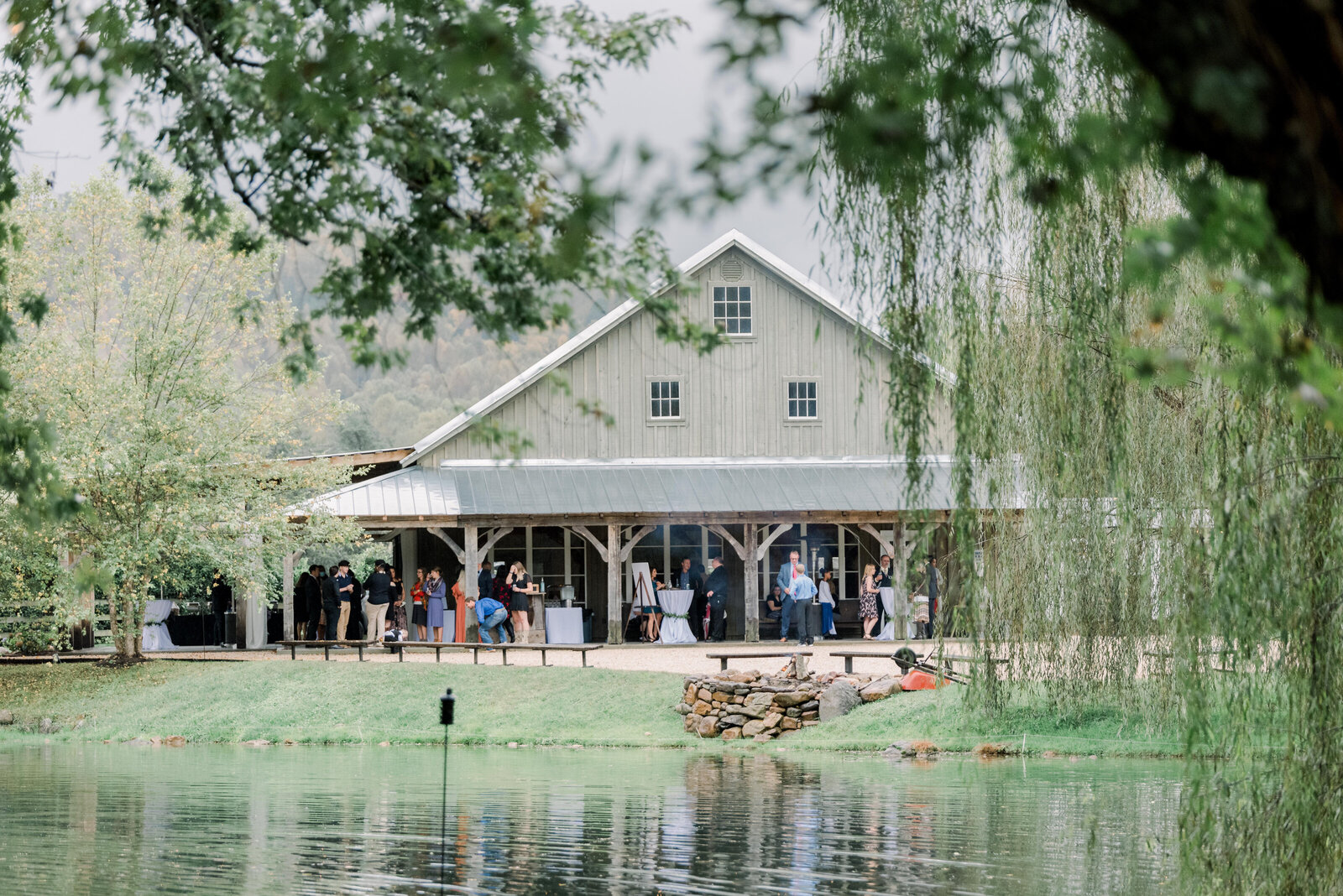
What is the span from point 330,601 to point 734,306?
31.3 feet

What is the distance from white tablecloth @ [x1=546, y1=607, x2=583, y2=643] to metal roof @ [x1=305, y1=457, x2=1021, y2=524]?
5.68ft

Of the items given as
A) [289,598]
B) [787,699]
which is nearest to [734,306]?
[289,598]

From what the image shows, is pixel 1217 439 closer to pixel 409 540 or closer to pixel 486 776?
pixel 486 776

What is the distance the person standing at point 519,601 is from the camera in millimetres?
25656

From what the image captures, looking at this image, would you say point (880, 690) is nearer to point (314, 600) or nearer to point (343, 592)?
point (343, 592)

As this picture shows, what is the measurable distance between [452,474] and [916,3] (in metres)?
22.2

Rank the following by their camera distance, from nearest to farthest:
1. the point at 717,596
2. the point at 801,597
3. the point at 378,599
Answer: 1. the point at 801,597
2. the point at 378,599
3. the point at 717,596

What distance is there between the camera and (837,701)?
19.6 metres

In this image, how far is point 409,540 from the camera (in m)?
29.4

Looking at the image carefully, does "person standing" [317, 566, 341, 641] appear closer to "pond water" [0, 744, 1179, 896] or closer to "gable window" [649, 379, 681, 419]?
"gable window" [649, 379, 681, 419]

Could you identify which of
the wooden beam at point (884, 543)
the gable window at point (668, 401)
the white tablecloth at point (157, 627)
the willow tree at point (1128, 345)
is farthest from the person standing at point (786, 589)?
the white tablecloth at point (157, 627)

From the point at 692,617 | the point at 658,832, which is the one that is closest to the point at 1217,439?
the point at 658,832

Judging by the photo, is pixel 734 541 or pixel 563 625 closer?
pixel 563 625

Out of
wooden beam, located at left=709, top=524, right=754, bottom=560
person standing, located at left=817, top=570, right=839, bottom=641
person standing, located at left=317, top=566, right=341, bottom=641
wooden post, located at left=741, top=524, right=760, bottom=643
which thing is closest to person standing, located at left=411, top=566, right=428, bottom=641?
person standing, located at left=317, top=566, right=341, bottom=641
